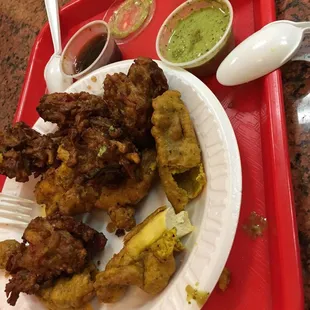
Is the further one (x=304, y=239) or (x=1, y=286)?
(x=1, y=286)

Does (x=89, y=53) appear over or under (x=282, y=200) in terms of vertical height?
over

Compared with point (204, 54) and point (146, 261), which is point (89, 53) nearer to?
point (204, 54)

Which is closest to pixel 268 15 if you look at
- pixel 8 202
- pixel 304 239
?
pixel 304 239

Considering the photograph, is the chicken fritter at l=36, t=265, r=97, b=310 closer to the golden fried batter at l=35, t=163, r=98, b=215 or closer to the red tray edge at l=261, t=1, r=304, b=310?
the golden fried batter at l=35, t=163, r=98, b=215

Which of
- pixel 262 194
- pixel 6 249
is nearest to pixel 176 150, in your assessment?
pixel 262 194

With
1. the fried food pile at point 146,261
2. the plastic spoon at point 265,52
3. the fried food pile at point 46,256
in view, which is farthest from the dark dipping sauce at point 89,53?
the fried food pile at point 146,261

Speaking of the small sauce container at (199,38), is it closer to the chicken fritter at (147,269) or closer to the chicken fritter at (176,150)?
the chicken fritter at (176,150)

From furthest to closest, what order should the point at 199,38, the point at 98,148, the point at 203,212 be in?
the point at 199,38 < the point at 98,148 < the point at 203,212

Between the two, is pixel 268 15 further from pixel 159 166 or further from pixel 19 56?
pixel 19 56
